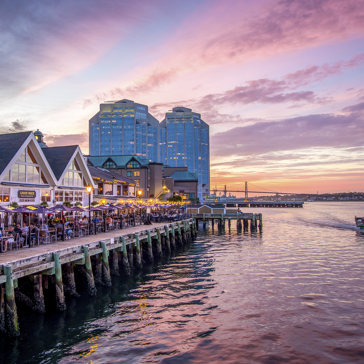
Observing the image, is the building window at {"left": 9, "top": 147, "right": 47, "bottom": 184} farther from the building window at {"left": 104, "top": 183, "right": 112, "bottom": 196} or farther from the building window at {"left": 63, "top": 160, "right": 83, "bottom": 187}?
the building window at {"left": 104, "top": 183, "right": 112, "bottom": 196}

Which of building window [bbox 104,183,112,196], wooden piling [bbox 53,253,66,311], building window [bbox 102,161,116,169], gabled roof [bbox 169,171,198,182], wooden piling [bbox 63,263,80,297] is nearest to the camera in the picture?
wooden piling [bbox 53,253,66,311]

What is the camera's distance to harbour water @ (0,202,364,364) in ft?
40.6

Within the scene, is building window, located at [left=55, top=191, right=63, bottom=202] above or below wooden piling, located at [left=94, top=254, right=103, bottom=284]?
above

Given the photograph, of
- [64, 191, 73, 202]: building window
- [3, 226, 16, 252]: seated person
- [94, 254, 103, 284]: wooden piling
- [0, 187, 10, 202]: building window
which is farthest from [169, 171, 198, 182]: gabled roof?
[3, 226, 16, 252]: seated person

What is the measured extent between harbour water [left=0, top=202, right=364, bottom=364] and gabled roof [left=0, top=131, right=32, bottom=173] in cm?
1245

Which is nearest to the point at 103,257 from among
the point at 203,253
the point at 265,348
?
the point at 265,348

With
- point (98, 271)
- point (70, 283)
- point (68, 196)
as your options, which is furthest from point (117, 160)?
point (70, 283)

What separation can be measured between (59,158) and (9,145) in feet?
24.2

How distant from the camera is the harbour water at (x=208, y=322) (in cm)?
1238

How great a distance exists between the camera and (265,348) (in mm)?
12930

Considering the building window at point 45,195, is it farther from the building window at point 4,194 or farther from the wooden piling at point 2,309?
the wooden piling at point 2,309

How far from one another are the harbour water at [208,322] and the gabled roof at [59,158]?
14.1 metres

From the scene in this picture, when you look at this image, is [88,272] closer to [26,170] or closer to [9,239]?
[9,239]

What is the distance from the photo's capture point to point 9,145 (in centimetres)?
2642
